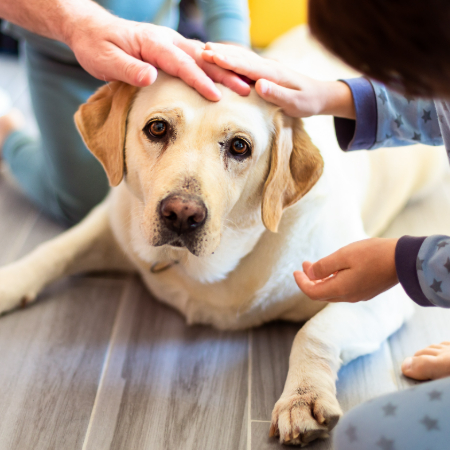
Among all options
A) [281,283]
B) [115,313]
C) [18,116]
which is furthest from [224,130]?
[18,116]

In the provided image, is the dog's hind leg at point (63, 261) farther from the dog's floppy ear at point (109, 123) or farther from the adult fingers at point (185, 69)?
the adult fingers at point (185, 69)

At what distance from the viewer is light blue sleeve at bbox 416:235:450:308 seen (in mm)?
1208

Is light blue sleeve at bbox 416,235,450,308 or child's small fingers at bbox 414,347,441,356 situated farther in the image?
child's small fingers at bbox 414,347,441,356

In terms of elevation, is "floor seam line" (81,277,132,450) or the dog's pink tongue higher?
the dog's pink tongue

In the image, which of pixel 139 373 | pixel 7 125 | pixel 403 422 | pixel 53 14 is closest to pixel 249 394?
pixel 139 373

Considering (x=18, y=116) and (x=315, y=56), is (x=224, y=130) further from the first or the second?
(x=18, y=116)

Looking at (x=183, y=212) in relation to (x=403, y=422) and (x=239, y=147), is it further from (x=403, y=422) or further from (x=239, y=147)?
(x=403, y=422)

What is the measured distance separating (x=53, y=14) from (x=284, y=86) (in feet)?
3.04

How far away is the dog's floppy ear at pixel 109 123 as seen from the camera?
1632mm

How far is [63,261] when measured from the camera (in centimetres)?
209

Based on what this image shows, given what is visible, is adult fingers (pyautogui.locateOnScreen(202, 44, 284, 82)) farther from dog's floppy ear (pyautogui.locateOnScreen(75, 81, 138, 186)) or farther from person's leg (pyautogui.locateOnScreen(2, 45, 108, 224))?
person's leg (pyautogui.locateOnScreen(2, 45, 108, 224))

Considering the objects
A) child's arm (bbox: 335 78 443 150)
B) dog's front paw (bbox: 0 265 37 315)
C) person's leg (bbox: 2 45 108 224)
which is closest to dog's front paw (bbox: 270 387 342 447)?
child's arm (bbox: 335 78 443 150)

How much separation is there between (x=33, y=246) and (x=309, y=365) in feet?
4.92

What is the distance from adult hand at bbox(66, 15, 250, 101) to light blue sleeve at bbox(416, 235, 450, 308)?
2.38 ft
